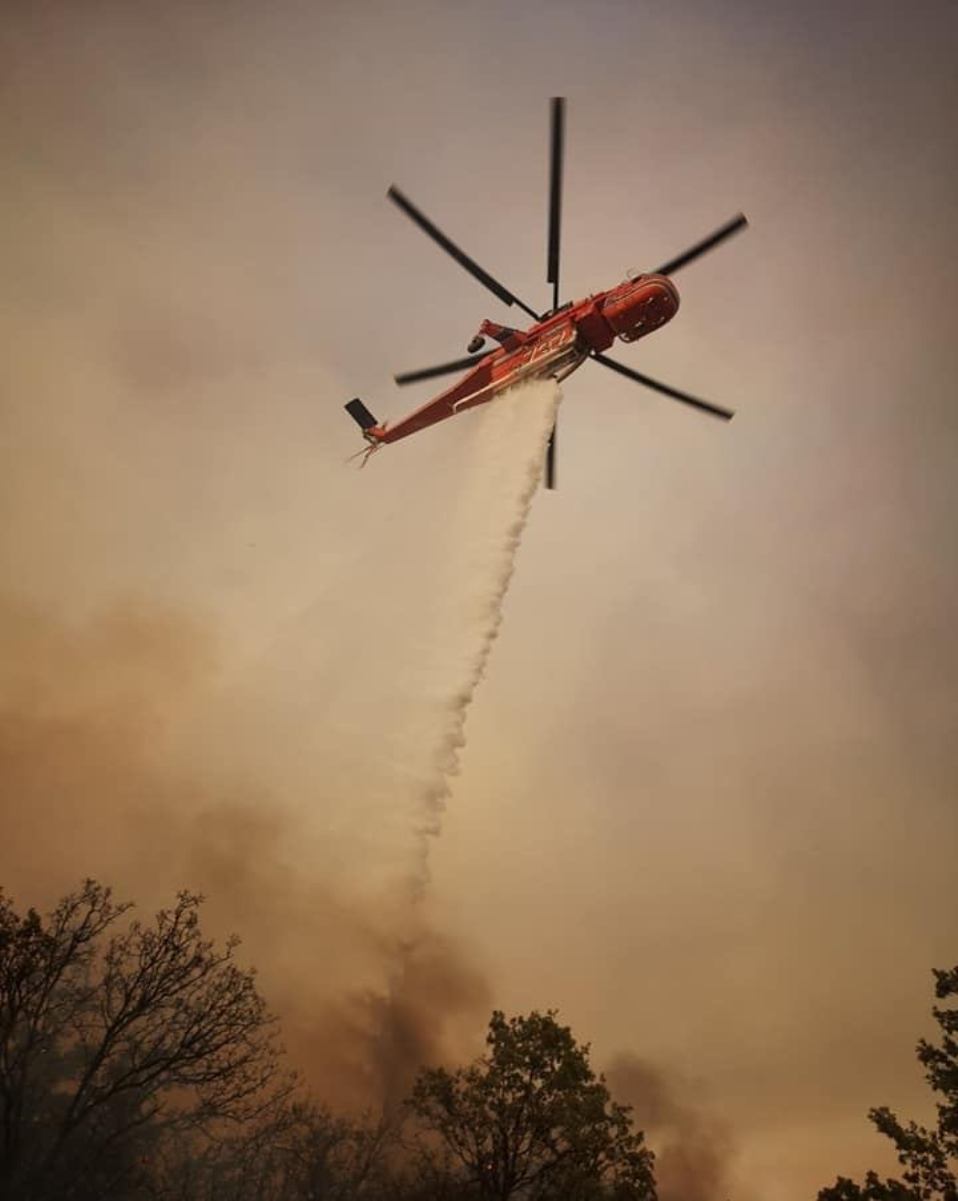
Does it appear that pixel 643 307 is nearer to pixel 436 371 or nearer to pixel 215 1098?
pixel 436 371

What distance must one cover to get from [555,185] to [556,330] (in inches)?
192

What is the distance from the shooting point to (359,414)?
31.2 m

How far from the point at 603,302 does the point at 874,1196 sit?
30.6 m

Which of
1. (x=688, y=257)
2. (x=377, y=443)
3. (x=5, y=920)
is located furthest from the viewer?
(x=377, y=443)

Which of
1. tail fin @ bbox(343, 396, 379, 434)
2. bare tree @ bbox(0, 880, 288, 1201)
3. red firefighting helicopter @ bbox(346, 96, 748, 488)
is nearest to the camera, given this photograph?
bare tree @ bbox(0, 880, 288, 1201)

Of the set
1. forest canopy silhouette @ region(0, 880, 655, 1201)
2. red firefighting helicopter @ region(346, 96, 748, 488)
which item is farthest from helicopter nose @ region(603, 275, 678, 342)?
forest canopy silhouette @ region(0, 880, 655, 1201)

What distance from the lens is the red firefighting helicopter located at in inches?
795

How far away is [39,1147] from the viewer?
21.7 metres

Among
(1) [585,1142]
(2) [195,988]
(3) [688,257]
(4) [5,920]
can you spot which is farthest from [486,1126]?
(3) [688,257]

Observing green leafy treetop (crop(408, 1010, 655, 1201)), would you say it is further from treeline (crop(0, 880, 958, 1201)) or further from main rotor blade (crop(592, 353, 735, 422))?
main rotor blade (crop(592, 353, 735, 422))

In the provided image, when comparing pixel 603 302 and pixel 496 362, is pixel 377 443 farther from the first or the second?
pixel 603 302

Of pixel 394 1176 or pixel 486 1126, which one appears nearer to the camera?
pixel 486 1126

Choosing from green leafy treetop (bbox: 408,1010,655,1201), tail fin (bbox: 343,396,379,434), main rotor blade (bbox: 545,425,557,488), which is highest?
tail fin (bbox: 343,396,379,434)

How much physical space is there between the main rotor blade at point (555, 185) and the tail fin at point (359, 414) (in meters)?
12.0
